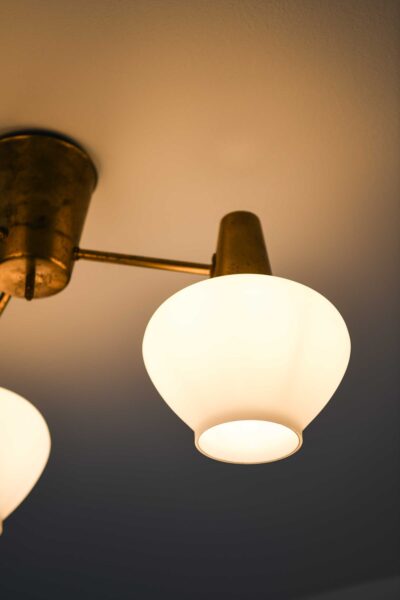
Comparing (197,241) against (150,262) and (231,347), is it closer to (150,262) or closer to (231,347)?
(150,262)

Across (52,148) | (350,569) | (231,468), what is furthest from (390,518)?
(52,148)

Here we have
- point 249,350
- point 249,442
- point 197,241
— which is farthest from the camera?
point 197,241

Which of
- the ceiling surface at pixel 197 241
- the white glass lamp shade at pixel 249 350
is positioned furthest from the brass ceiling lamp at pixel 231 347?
the ceiling surface at pixel 197 241

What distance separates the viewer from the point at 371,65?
704 mm

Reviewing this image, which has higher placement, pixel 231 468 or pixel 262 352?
pixel 231 468

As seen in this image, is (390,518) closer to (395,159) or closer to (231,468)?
(231,468)

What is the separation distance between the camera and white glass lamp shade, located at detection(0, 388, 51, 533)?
651 mm

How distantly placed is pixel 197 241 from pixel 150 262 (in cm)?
22

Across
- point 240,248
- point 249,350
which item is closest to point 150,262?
point 240,248

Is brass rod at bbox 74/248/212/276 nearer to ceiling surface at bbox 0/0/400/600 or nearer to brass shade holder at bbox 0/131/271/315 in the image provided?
brass shade holder at bbox 0/131/271/315

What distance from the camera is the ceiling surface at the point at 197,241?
68 centimetres

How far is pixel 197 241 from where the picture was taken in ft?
2.91

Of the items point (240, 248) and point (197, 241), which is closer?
point (240, 248)

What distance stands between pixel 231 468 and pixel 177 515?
0.72ft
